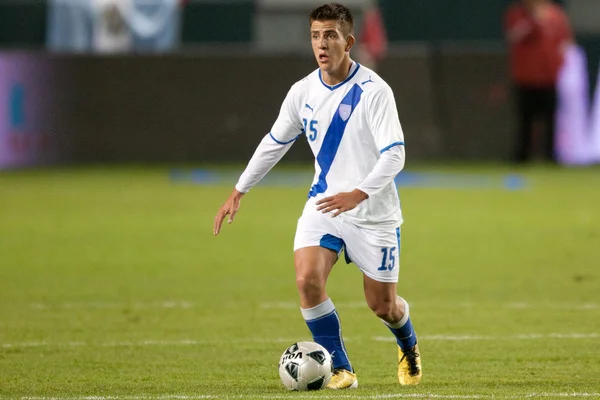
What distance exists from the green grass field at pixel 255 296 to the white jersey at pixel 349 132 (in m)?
0.99

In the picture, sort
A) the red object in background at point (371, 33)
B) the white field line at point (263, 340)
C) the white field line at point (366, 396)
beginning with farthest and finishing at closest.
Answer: the red object in background at point (371, 33)
the white field line at point (263, 340)
the white field line at point (366, 396)

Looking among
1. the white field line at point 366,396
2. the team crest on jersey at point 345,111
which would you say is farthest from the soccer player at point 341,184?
the white field line at point 366,396

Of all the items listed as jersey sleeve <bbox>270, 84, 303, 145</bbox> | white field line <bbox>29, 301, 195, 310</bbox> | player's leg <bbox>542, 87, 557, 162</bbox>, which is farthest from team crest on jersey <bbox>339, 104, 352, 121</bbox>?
player's leg <bbox>542, 87, 557, 162</bbox>

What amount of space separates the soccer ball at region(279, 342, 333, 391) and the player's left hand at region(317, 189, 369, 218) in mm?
776

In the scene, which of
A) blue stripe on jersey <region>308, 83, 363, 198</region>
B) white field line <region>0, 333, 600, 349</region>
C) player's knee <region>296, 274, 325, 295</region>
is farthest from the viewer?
white field line <region>0, 333, 600, 349</region>

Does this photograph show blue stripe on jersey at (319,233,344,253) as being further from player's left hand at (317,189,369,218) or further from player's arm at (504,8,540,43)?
player's arm at (504,8,540,43)

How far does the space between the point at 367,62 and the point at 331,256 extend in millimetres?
17582

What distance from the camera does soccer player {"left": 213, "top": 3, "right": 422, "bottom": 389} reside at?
727cm

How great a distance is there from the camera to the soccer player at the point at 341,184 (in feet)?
23.8

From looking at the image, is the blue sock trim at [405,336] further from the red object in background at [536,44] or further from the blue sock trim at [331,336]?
the red object in background at [536,44]

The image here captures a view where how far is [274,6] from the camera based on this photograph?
105ft

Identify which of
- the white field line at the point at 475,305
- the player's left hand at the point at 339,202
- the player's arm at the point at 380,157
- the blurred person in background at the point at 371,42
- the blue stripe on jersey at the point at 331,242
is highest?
the player's arm at the point at 380,157

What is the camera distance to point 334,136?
24.2 feet

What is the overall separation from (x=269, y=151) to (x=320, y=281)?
A: 2.83ft
